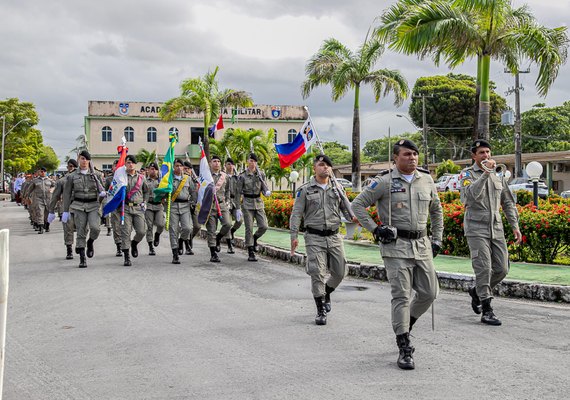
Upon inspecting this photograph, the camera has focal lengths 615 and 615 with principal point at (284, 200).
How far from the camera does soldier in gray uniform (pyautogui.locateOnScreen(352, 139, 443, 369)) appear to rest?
18.4ft

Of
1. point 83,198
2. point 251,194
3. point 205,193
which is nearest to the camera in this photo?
point 83,198

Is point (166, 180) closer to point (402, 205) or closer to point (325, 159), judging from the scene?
point (325, 159)

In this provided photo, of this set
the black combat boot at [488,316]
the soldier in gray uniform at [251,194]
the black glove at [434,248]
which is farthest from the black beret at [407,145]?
the soldier in gray uniform at [251,194]

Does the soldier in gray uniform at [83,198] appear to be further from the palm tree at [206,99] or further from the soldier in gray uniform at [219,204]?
the palm tree at [206,99]

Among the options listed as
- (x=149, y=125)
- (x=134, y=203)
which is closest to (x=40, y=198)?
(x=134, y=203)

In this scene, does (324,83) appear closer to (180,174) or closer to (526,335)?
(180,174)

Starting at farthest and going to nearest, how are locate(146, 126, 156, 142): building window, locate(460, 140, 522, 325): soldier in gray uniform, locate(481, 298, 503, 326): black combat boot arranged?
locate(146, 126, 156, 142): building window < locate(460, 140, 522, 325): soldier in gray uniform < locate(481, 298, 503, 326): black combat boot

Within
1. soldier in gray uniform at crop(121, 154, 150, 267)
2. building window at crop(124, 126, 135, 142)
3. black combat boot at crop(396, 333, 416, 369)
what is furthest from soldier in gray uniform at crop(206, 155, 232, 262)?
building window at crop(124, 126, 135, 142)

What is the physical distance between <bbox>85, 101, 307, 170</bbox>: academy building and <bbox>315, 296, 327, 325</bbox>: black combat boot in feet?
148

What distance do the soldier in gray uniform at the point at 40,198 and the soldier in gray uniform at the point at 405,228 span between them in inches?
652

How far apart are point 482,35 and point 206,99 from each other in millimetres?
17123

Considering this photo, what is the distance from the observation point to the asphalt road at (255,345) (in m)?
4.72

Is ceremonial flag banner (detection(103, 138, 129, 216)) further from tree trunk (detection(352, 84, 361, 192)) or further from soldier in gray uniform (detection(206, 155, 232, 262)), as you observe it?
tree trunk (detection(352, 84, 361, 192))

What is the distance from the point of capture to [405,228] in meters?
5.74
